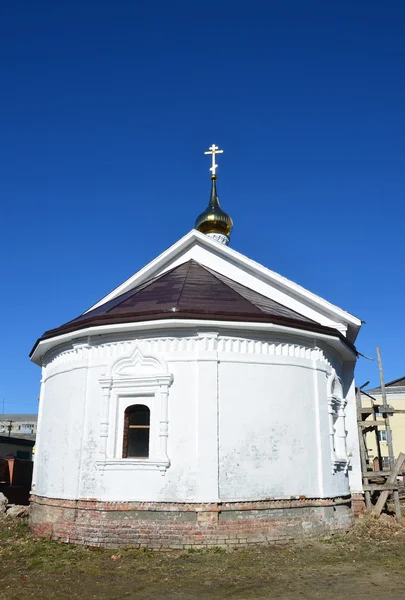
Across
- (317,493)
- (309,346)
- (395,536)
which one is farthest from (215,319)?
(395,536)

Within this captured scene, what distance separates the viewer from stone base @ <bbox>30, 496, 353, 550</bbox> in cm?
906

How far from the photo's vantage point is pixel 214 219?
17266mm

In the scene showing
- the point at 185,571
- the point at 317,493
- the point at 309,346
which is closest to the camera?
the point at 185,571

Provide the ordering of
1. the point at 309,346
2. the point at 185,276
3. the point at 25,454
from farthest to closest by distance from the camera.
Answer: the point at 25,454 < the point at 185,276 < the point at 309,346

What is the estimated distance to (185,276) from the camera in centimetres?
1223

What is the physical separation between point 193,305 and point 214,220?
7.43 meters

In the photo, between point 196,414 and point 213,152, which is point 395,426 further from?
point 196,414

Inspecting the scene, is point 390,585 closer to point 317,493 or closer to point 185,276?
point 317,493

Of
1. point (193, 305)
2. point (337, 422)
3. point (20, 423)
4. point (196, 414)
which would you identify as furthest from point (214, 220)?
point (20, 423)

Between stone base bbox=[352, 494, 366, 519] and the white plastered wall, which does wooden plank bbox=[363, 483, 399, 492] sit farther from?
the white plastered wall

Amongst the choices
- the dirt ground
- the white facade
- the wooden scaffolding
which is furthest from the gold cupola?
the dirt ground

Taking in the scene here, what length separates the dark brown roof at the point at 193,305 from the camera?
10.0m

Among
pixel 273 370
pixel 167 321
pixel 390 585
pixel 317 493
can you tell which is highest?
pixel 167 321

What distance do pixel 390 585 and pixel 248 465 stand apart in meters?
3.24
